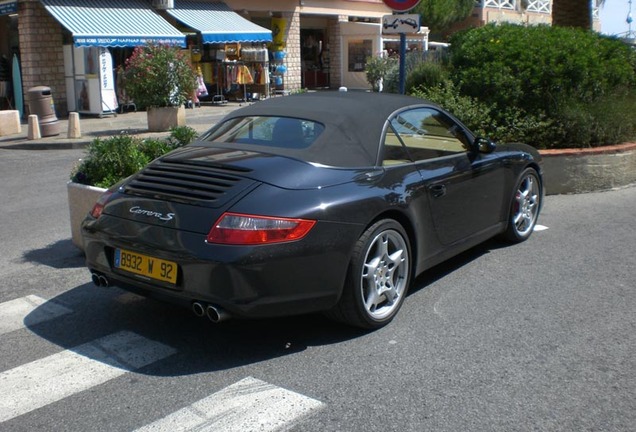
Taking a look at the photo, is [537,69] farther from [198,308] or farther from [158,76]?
[158,76]

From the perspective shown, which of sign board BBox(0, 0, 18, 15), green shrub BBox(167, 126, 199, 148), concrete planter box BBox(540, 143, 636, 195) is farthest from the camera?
sign board BBox(0, 0, 18, 15)

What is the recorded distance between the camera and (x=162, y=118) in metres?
17.2

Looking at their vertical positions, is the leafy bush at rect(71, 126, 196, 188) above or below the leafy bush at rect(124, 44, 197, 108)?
below

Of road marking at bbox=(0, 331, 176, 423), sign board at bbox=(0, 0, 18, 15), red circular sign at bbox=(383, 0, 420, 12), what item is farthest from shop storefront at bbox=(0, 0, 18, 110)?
road marking at bbox=(0, 331, 176, 423)

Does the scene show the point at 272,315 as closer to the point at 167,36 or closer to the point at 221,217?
the point at 221,217

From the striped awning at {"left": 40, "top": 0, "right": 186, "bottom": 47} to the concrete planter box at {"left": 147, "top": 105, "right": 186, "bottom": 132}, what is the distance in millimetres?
3671

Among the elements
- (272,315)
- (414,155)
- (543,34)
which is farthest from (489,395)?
(543,34)

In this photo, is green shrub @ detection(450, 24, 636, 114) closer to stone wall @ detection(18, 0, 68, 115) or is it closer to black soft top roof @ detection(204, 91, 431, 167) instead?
black soft top roof @ detection(204, 91, 431, 167)

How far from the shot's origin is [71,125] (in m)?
16.7

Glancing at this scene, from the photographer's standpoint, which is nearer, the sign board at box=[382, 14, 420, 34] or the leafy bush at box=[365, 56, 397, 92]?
the sign board at box=[382, 14, 420, 34]

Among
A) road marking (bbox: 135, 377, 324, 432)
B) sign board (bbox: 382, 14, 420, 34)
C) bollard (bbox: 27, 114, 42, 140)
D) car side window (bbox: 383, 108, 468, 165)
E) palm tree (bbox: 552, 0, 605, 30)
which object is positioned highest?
palm tree (bbox: 552, 0, 605, 30)

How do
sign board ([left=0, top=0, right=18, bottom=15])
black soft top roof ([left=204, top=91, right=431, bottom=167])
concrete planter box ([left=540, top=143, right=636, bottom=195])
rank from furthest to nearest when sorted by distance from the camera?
sign board ([left=0, top=0, right=18, bottom=15]) → concrete planter box ([left=540, top=143, right=636, bottom=195]) → black soft top roof ([left=204, top=91, right=431, bottom=167])

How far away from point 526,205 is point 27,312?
4512 millimetres

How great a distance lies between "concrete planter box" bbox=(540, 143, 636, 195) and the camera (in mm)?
9445
